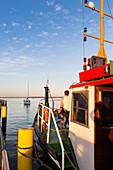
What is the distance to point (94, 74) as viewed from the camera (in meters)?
4.64

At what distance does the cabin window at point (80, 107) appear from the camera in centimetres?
466

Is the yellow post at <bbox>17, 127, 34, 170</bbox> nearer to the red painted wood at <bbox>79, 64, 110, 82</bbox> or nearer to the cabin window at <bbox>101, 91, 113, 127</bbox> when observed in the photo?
the cabin window at <bbox>101, 91, 113, 127</bbox>

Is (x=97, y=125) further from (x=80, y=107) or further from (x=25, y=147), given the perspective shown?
(x=25, y=147)

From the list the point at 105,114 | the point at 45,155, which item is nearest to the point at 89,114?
the point at 105,114

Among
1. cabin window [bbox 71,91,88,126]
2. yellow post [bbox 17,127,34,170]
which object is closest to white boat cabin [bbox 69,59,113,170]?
cabin window [bbox 71,91,88,126]

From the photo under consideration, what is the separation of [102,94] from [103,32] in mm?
5076

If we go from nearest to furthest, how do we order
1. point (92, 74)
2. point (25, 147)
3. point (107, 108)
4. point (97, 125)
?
point (97, 125) → point (107, 108) → point (92, 74) → point (25, 147)

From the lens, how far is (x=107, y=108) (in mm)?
4340

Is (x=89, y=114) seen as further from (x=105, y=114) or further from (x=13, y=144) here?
(x=13, y=144)

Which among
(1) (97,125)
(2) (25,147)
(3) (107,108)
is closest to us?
(1) (97,125)

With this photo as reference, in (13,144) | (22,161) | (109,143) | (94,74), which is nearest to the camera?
(109,143)

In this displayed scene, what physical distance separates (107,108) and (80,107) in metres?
0.98

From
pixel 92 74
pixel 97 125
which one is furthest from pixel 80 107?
pixel 92 74

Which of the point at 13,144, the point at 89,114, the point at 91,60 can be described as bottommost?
the point at 13,144
